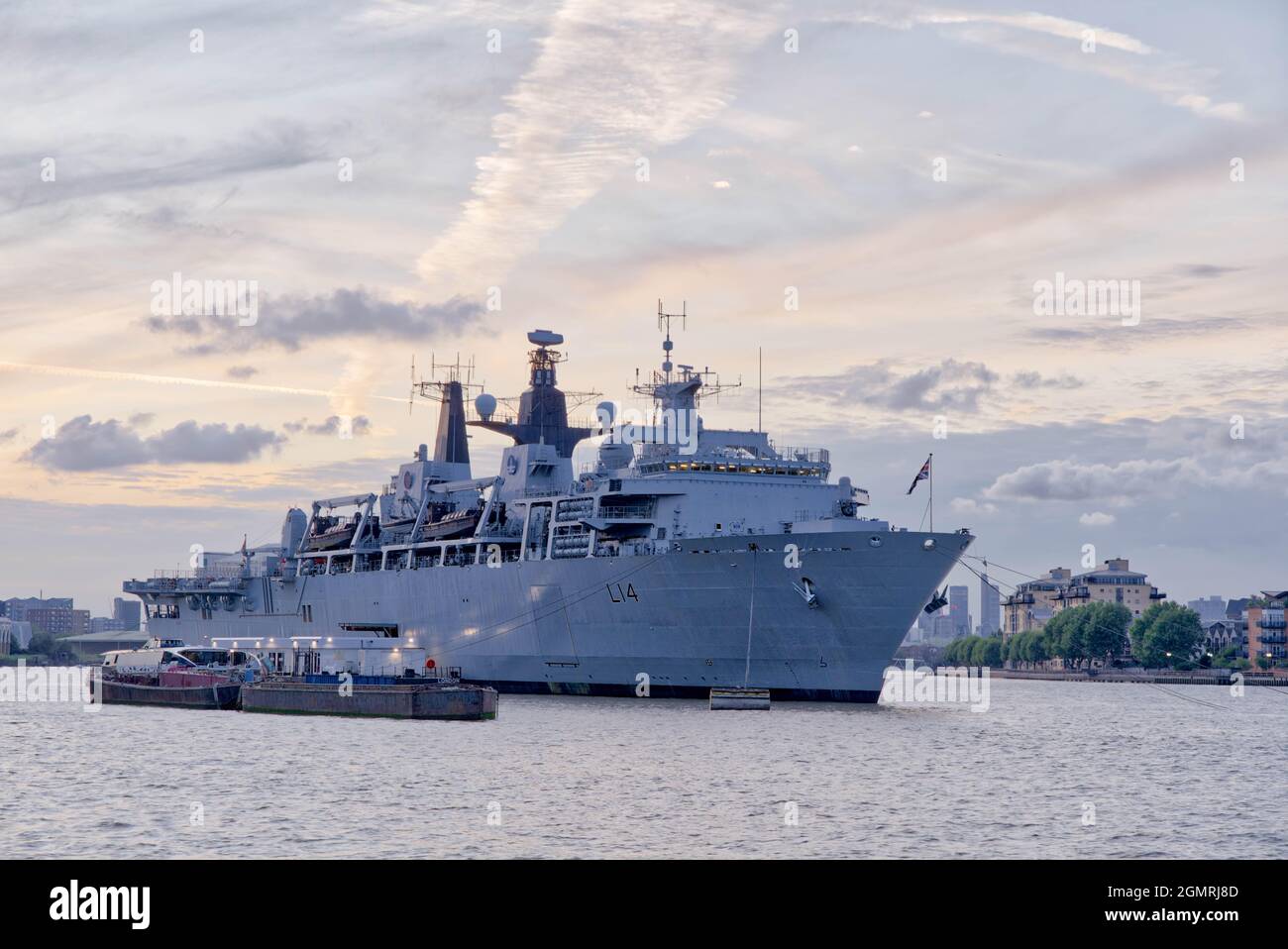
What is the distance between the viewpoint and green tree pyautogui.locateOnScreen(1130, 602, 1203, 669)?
18438cm

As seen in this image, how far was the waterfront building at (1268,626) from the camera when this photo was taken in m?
180

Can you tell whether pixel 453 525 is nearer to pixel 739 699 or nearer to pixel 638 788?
pixel 739 699

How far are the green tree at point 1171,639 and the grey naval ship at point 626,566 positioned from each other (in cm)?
11178

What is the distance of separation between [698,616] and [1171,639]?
134 m

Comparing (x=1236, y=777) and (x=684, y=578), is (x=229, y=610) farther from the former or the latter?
(x=1236, y=777)

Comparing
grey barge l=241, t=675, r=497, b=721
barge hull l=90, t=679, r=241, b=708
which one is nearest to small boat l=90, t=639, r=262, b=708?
barge hull l=90, t=679, r=241, b=708

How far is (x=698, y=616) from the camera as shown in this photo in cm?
6906

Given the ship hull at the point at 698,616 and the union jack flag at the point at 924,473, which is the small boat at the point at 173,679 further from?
the union jack flag at the point at 924,473

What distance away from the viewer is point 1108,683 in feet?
605

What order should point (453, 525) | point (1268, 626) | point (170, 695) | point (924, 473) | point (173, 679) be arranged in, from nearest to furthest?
point (924, 473), point (170, 695), point (173, 679), point (453, 525), point (1268, 626)

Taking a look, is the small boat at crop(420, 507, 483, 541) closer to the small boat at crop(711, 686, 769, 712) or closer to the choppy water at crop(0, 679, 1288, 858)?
the choppy water at crop(0, 679, 1288, 858)

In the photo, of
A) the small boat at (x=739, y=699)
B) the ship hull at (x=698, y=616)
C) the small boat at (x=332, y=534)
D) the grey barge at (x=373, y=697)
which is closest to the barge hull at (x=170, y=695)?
the grey barge at (x=373, y=697)

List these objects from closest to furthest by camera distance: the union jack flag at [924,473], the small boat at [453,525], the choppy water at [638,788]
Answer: the choppy water at [638,788], the union jack flag at [924,473], the small boat at [453,525]

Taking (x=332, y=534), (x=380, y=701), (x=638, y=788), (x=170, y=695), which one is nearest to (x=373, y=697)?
(x=380, y=701)
